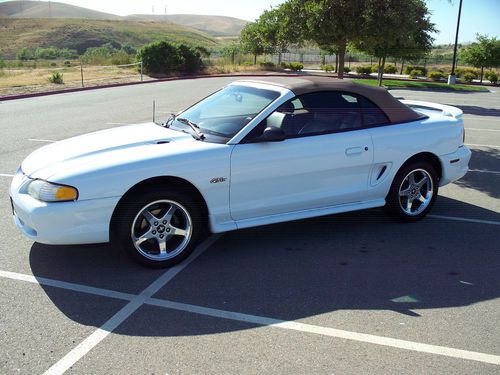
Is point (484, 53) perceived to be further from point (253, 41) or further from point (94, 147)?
point (94, 147)

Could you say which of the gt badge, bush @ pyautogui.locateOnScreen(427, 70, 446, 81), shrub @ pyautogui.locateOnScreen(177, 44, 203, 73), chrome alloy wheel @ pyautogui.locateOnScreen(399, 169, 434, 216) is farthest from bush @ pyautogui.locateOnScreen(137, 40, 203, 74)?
the gt badge

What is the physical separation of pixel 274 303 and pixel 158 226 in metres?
1.22

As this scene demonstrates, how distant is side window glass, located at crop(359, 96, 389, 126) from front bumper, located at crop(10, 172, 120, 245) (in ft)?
8.95

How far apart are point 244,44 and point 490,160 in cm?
4256

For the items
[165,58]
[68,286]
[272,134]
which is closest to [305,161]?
[272,134]

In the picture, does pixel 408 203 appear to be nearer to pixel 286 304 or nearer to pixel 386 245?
pixel 386 245

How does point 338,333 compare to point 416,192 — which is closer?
point 338,333

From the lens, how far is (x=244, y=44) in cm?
4919

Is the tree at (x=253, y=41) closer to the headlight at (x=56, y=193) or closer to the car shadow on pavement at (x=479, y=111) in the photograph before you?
the car shadow on pavement at (x=479, y=111)

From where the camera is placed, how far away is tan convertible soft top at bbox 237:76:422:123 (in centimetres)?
512

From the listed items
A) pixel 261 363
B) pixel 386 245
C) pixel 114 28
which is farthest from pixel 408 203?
pixel 114 28

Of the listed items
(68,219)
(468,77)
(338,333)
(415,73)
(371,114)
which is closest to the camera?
(338,333)

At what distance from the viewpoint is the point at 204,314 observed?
3643 millimetres

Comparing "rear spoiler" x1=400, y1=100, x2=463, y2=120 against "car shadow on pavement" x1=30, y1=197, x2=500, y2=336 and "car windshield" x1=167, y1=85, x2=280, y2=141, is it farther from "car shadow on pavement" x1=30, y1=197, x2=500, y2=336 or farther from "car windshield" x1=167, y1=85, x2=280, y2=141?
"car windshield" x1=167, y1=85, x2=280, y2=141
